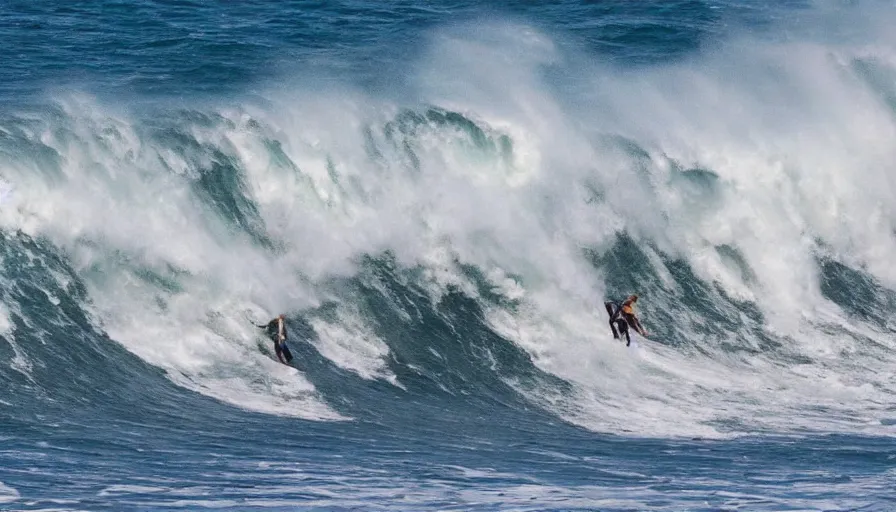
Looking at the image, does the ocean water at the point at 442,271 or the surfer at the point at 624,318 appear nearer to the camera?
the ocean water at the point at 442,271

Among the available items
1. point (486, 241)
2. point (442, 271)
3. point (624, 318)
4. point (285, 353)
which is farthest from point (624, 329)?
point (285, 353)

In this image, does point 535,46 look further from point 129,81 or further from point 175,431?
point 175,431

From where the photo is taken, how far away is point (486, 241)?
2706cm

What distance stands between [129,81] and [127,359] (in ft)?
33.3

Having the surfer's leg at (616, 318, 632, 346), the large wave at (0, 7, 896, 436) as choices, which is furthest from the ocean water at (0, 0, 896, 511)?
the surfer's leg at (616, 318, 632, 346)

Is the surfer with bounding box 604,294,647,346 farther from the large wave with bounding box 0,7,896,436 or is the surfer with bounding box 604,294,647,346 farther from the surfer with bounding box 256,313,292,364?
the surfer with bounding box 256,313,292,364

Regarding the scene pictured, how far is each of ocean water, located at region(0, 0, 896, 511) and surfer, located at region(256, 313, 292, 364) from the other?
358mm

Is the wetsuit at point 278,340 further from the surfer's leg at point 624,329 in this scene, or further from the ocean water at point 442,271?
the surfer's leg at point 624,329

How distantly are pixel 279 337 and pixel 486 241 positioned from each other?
18.3 ft


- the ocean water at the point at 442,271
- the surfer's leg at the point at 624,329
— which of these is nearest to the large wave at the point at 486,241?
the ocean water at the point at 442,271

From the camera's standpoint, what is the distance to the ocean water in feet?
63.1

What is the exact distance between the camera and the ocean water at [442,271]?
63.1ft

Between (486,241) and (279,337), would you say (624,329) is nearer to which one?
(486,241)

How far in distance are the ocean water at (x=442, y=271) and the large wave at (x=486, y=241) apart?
0.22 feet
